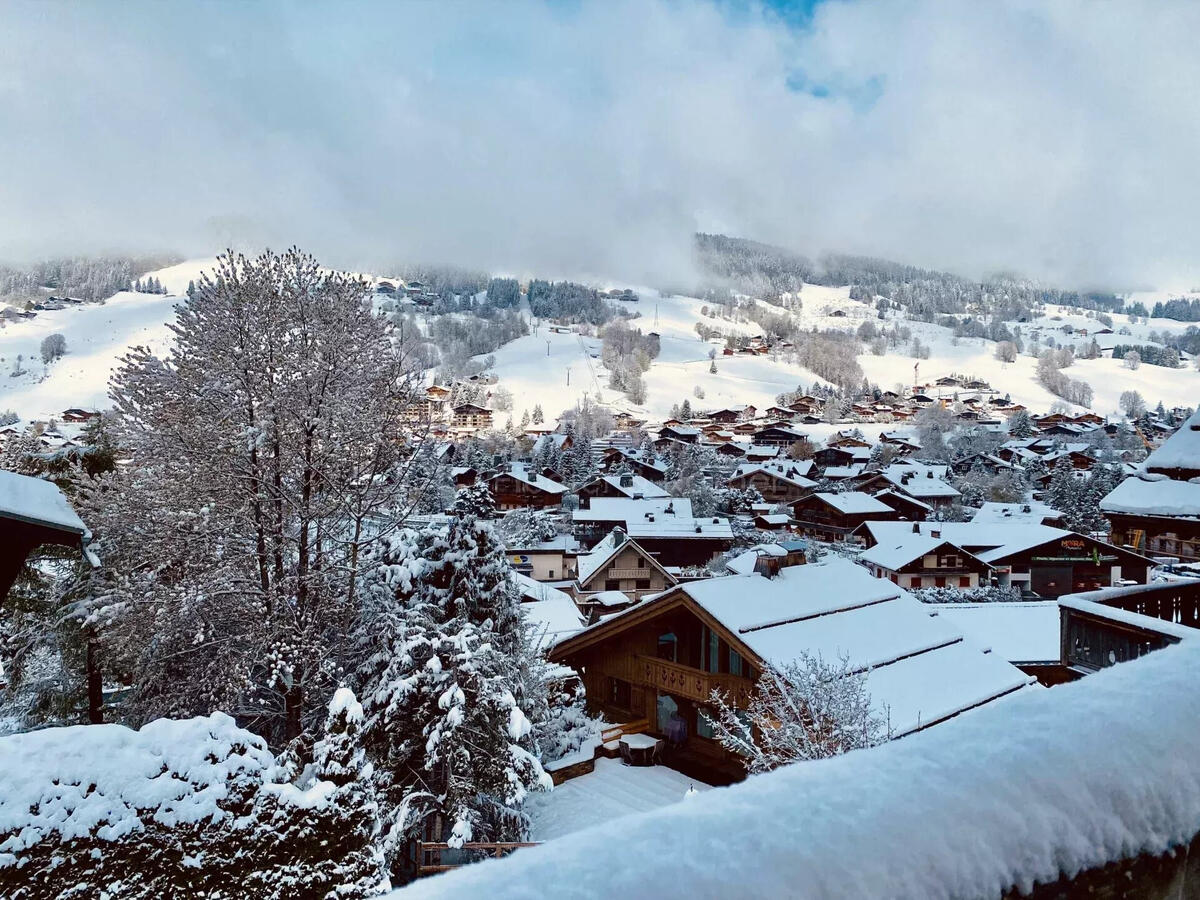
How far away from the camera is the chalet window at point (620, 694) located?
1643 cm

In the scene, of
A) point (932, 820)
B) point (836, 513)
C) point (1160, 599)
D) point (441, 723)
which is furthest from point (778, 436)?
point (932, 820)

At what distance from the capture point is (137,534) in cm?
1116

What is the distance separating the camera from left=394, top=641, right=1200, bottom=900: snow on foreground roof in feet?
2.53

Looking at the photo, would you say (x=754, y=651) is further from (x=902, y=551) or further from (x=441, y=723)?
(x=902, y=551)

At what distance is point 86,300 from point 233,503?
221301 mm

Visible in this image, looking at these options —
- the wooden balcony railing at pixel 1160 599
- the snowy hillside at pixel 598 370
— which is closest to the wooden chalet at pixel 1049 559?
the wooden balcony railing at pixel 1160 599

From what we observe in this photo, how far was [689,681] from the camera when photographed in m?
14.5

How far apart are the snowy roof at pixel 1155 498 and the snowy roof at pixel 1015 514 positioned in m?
35.2

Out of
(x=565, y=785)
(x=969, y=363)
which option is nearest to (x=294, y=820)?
(x=565, y=785)

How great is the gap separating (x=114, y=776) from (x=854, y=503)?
166ft

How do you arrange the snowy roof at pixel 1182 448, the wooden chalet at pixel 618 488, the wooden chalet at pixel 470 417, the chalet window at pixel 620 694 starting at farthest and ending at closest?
the wooden chalet at pixel 470 417 → the wooden chalet at pixel 618 488 → the chalet window at pixel 620 694 → the snowy roof at pixel 1182 448

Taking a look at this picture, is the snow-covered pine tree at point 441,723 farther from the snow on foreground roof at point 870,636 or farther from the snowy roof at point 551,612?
the snowy roof at point 551,612

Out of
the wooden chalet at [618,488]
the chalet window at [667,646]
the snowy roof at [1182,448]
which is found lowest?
the chalet window at [667,646]

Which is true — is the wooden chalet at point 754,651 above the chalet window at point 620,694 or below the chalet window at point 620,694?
above
